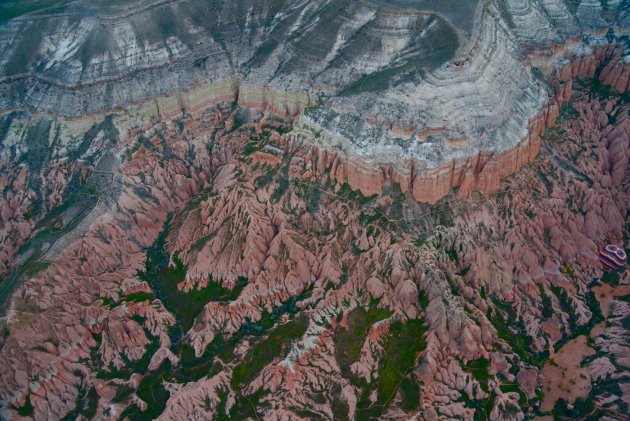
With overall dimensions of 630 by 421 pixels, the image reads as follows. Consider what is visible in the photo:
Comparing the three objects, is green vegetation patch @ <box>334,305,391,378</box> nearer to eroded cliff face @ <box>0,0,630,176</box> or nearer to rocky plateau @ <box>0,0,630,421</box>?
rocky plateau @ <box>0,0,630,421</box>

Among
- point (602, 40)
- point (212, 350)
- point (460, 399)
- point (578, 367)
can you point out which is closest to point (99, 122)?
point (212, 350)

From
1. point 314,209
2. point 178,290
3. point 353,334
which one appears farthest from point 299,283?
point 178,290

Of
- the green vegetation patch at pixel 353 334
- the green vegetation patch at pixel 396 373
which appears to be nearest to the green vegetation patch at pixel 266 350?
the green vegetation patch at pixel 353 334

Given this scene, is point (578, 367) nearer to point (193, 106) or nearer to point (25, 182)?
point (193, 106)

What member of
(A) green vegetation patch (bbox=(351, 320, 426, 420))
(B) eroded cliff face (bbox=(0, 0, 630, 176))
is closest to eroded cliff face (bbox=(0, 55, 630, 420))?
(A) green vegetation patch (bbox=(351, 320, 426, 420))

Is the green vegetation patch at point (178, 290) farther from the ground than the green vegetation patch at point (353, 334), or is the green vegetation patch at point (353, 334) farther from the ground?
the green vegetation patch at point (178, 290)

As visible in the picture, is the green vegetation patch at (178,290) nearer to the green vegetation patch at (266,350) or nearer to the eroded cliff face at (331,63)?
the green vegetation patch at (266,350)

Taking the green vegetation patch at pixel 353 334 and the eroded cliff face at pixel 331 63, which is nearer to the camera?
the green vegetation patch at pixel 353 334

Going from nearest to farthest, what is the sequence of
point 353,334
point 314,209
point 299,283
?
1. point 353,334
2. point 299,283
3. point 314,209

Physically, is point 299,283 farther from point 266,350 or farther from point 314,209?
point 266,350
